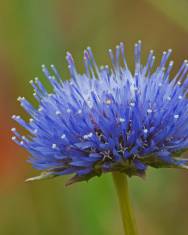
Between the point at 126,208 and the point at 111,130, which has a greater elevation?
the point at 111,130

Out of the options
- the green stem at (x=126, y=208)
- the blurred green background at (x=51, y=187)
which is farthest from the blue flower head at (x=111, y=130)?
the blurred green background at (x=51, y=187)

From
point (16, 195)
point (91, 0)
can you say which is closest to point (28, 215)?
point (16, 195)

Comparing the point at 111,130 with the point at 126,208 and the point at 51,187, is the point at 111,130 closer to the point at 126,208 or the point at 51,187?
the point at 126,208

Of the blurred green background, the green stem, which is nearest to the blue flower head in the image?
the green stem

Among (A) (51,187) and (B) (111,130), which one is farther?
(A) (51,187)

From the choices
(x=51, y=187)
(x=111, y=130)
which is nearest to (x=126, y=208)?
(x=111, y=130)

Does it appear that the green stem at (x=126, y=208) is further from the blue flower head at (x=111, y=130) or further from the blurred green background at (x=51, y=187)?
the blurred green background at (x=51, y=187)

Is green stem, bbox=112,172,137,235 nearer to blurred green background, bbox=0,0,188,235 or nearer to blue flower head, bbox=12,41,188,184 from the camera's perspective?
blue flower head, bbox=12,41,188,184

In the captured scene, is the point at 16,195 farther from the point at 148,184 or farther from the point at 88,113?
the point at 88,113
